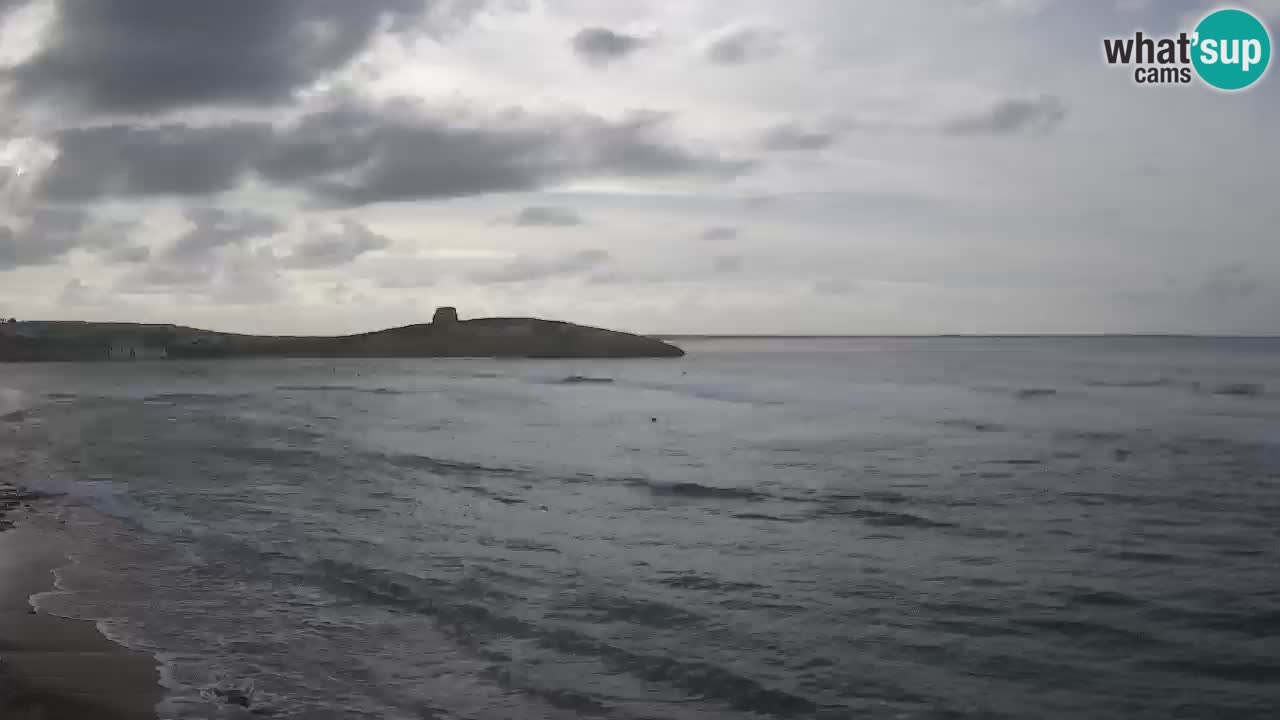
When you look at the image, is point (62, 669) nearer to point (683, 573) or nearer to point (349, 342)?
point (683, 573)

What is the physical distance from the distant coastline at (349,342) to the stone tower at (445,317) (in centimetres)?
19

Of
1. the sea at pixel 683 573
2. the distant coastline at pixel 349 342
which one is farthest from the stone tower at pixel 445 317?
the sea at pixel 683 573

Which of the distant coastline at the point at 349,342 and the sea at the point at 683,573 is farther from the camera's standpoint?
the distant coastline at the point at 349,342

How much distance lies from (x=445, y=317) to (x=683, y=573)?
522ft

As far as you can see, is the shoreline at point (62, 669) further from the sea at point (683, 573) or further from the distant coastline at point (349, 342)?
the distant coastline at point (349, 342)

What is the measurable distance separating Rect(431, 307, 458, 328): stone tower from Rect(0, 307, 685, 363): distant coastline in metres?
0.19

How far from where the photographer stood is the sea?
8.71 meters

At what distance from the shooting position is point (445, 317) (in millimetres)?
167500

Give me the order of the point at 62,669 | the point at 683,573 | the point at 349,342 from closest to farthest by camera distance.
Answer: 1. the point at 62,669
2. the point at 683,573
3. the point at 349,342

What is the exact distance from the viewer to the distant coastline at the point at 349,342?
149750 millimetres

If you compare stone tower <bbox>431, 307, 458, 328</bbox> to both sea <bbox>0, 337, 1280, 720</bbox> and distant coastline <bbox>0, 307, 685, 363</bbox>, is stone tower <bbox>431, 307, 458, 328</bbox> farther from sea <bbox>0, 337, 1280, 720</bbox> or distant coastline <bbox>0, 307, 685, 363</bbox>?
sea <bbox>0, 337, 1280, 720</bbox>

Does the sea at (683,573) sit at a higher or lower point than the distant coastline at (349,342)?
lower

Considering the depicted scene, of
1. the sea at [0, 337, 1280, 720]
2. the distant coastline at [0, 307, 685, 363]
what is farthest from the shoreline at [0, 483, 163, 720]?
the distant coastline at [0, 307, 685, 363]

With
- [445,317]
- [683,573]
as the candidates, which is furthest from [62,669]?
[445,317]
